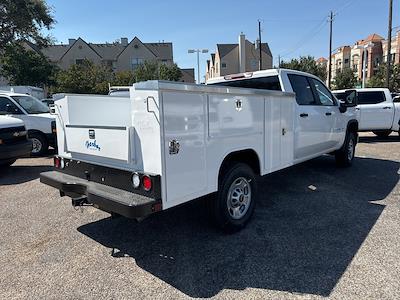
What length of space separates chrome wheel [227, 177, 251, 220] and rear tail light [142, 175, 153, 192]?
1.24 metres

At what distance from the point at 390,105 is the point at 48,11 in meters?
33.6

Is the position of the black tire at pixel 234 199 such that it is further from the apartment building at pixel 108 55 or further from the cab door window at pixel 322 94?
the apartment building at pixel 108 55

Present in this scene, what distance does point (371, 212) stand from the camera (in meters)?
5.09

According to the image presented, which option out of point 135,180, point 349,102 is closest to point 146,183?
point 135,180

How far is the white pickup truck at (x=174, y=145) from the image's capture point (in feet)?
10.8

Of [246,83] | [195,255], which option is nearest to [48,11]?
[246,83]

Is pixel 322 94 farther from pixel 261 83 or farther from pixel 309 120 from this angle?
pixel 261 83

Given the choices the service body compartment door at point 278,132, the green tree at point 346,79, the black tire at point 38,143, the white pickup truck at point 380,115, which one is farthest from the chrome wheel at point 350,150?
the green tree at point 346,79

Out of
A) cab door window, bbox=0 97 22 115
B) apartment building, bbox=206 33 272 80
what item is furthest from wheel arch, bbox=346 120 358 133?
apartment building, bbox=206 33 272 80

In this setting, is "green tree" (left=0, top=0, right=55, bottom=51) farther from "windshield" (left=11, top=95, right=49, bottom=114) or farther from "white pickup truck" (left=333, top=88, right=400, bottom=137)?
"white pickup truck" (left=333, top=88, right=400, bottom=137)

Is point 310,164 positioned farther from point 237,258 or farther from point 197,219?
point 237,258

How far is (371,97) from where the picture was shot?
13.6m

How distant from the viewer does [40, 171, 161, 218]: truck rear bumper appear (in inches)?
126

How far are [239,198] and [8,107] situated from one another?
28.4 feet
